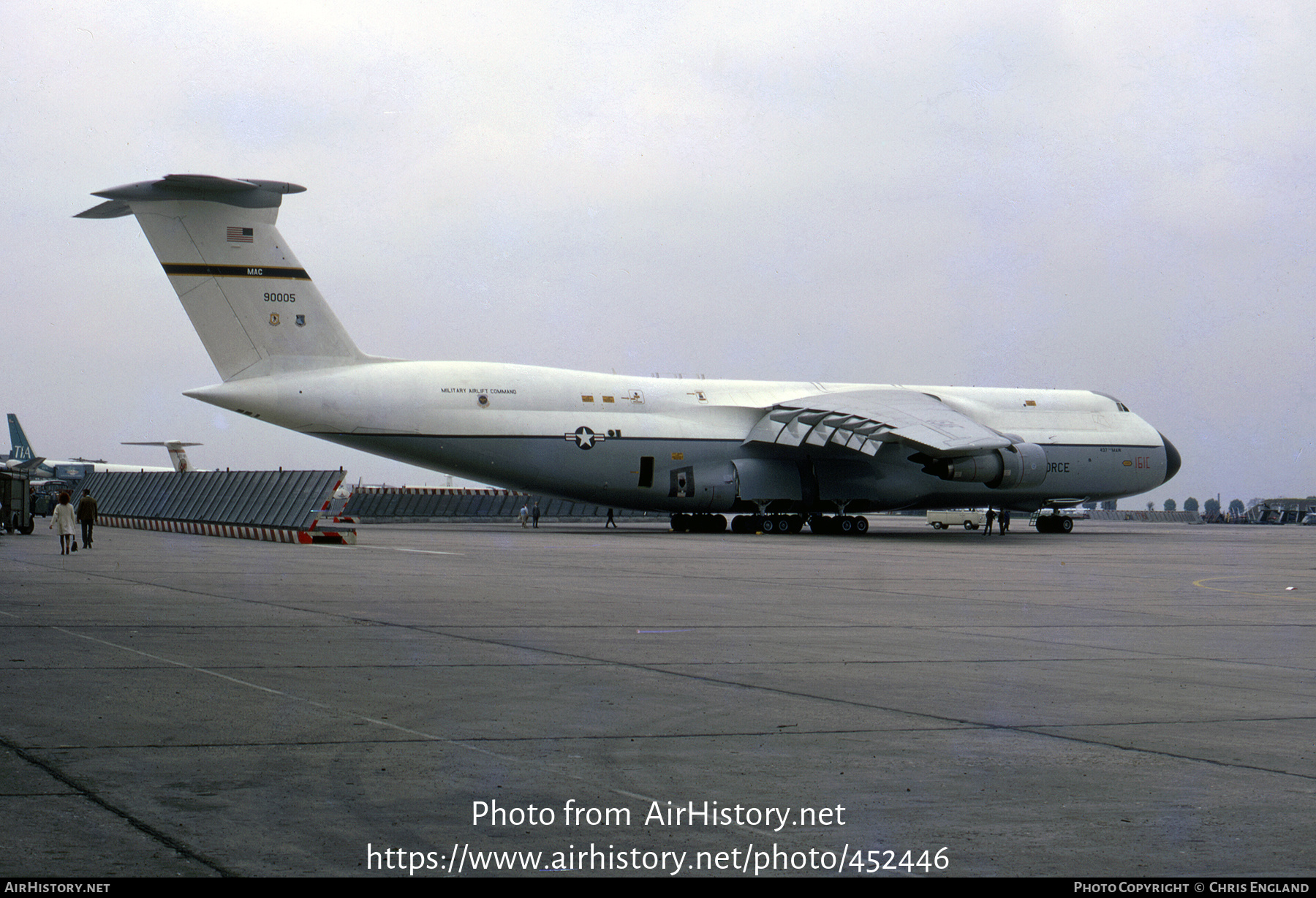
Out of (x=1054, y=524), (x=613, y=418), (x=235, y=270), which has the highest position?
(x=235, y=270)

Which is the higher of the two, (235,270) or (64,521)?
(235,270)

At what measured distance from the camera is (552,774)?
5.29 m

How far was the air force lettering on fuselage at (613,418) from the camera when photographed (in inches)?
1267

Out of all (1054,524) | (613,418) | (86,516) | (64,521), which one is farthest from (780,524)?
(64,521)

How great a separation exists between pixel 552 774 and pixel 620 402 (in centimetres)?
3086

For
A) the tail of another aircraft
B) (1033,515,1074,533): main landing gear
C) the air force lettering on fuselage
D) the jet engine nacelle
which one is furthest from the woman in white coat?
(1033,515,1074,533): main landing gear

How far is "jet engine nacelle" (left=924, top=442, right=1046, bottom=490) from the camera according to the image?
3472 cm

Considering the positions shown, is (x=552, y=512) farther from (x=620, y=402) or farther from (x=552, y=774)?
(x=552, y=774)

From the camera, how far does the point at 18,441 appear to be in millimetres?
72000

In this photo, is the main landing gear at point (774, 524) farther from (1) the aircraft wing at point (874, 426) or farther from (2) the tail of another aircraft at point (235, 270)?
(2) the tail of another aircraft at point (235, 270)

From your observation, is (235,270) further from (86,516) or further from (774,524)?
(774,524)

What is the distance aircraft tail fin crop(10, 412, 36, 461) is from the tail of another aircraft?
139 feet

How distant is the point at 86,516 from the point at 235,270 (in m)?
9.57

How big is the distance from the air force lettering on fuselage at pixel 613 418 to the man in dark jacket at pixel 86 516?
297 inches
